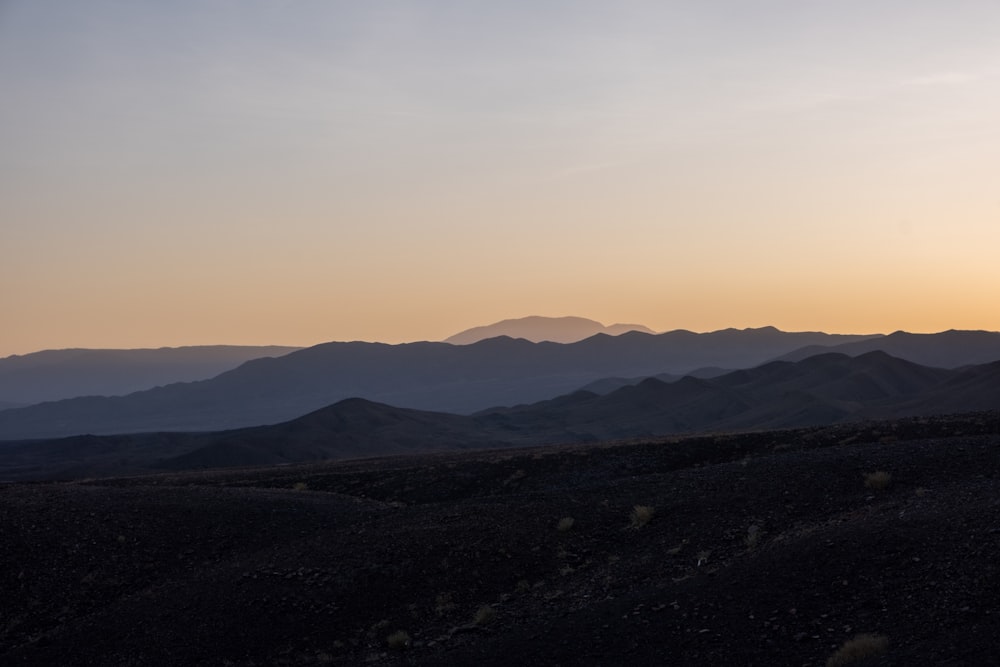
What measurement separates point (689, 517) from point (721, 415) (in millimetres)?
91598

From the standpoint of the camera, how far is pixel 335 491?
3372cm

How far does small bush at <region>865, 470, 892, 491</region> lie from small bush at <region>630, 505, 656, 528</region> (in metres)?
4.65

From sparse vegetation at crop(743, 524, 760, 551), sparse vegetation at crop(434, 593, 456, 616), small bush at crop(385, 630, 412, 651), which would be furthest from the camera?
sparse vegetation at crop(434, 593, 456, 616)

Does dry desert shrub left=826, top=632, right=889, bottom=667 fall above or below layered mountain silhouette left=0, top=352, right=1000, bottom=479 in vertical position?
below

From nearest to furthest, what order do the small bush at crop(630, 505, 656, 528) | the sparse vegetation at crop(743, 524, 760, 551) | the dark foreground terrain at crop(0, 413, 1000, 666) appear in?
the dark foreground terrain at crop(0, 413, 1000, 666), the sparse vegetation at crop(743, 524, 760, 551), the small bush at crop(630, 505, 656, 528)

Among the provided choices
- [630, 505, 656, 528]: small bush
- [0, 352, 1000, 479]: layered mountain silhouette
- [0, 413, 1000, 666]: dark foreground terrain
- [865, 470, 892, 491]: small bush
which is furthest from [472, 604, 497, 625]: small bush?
[0, 352, 1000, 479]: layered mountain silhouette

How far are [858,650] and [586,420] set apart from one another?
112330 millimetres

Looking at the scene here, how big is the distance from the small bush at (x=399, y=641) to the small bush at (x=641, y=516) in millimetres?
6194

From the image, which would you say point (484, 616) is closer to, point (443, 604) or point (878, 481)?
point (443, 604)

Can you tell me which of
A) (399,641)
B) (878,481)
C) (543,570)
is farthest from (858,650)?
(878,481)

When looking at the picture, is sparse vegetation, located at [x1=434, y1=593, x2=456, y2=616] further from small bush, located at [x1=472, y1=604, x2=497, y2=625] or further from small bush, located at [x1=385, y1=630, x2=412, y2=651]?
small bush, located at [x1=385, y1=630, x2=412, y2=651]

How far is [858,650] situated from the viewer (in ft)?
39.5

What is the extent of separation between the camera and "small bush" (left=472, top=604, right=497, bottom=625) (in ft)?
56.0

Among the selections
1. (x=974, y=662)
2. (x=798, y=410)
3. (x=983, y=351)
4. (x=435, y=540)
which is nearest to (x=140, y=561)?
(x=435, y=540)
